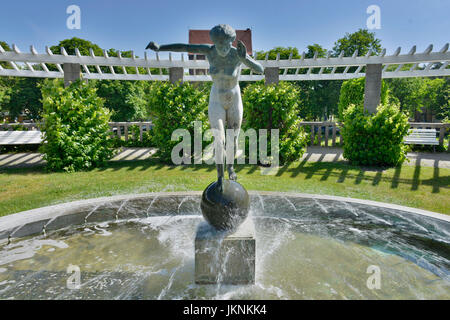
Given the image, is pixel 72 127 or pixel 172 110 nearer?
pixel 72 127

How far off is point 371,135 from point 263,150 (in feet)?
12.1

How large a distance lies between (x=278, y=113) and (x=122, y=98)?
22710 millimetres

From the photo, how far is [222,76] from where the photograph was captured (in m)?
3.59

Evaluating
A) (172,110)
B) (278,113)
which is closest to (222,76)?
(278,113)

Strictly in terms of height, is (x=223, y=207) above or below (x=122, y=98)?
below

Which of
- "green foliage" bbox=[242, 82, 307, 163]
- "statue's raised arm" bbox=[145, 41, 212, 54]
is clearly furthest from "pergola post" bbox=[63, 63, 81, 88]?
"statue's raised arm" bbox=[145, 41, 212, 54]

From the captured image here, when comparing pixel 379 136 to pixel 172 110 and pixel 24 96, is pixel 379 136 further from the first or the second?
pixel 24 96

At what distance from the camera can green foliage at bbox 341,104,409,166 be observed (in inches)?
365

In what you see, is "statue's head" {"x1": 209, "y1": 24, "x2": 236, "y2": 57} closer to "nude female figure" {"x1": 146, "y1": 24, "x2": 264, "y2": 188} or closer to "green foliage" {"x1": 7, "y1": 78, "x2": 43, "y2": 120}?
"nude female figure" {"x1": 146, "y1": 24, "x2": 264, "y2": 188}

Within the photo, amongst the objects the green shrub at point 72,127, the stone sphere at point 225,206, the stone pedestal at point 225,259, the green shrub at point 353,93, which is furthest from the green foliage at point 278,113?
the green shrub at point 353,93

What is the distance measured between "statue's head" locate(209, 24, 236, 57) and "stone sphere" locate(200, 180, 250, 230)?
163cm

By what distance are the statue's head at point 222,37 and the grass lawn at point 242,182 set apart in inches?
159
